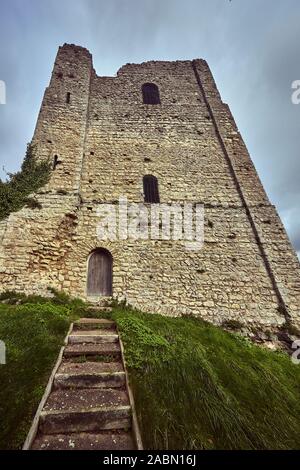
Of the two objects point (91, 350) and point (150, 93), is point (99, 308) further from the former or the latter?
point (150, 93)

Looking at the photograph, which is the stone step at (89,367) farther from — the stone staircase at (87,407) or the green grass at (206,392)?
the green grass at (206,392)

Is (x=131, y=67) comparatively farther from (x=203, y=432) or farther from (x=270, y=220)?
(x=203, y=432)

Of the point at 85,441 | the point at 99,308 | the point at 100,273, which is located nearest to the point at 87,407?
the point at 85,441

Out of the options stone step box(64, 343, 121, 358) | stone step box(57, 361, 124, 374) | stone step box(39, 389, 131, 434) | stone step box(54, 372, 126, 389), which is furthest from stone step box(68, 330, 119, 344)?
stone step box(39, 389, 131, 434)

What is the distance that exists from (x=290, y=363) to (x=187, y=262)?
13.1ft

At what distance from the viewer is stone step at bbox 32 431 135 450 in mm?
2348

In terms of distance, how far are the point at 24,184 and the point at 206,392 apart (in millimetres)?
8656

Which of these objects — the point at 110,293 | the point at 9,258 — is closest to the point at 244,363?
the point at 110,293

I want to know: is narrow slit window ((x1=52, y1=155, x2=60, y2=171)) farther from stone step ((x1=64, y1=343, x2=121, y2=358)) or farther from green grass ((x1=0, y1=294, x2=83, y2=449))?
stone step ((x1=64, y1=343, x2=121, y2=358))

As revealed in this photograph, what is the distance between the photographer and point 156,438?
2.55 meters

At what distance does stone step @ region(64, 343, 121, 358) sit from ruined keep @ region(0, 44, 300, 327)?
334 cm

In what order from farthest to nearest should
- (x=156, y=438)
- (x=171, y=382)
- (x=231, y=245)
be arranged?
(x=231, y=245), (x=171, y=382), (x=156, y=438)
